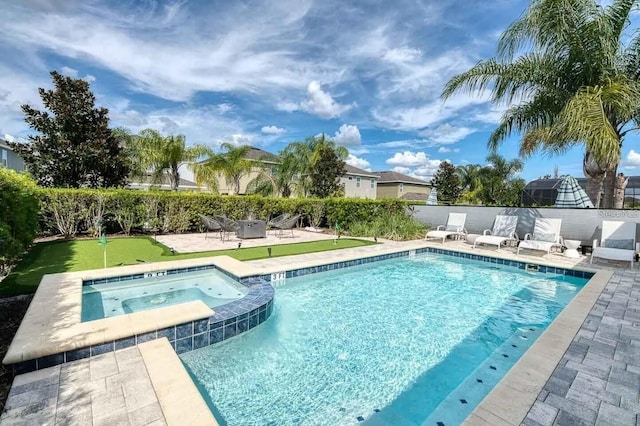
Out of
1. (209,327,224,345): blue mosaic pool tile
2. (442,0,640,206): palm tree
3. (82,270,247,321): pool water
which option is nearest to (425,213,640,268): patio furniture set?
(442,0,640,206): palm tree

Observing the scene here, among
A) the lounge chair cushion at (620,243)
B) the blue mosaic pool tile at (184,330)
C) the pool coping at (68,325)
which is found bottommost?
the blue mosaic pool tile at (184,330)

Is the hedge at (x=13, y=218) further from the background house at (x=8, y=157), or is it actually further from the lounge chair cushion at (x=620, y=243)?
the background house at (x=8, y=157)

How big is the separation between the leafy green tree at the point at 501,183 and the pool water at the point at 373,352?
29.8 meters

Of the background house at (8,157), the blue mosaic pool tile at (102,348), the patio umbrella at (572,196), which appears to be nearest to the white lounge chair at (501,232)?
the patio umbrella at (572,196)

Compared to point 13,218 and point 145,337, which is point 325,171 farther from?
point 145,337

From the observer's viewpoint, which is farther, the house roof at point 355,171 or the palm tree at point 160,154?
the house roof at point 355,171

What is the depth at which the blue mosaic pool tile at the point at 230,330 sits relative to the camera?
4992mm

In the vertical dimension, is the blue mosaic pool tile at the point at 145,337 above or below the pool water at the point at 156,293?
above

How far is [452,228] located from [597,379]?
1210cm

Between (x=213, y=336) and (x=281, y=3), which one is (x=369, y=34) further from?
(x=213, y=336)

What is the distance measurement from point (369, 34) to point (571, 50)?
8093 millimetres

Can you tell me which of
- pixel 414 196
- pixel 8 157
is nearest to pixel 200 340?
pixel 8 157

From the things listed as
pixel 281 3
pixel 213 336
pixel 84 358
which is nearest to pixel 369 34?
pixel 281 3

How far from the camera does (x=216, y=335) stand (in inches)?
192
